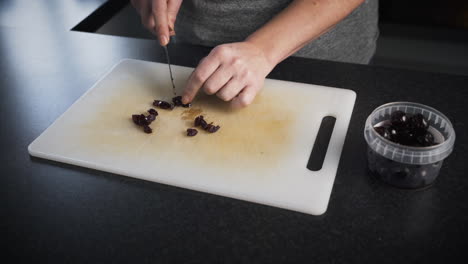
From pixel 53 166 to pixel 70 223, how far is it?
201 mm

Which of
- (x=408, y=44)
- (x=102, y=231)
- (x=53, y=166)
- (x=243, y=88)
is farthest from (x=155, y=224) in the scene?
(x=408, y=44)

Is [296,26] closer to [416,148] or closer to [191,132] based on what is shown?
[191,132]

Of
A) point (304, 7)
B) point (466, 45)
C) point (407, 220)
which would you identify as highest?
point (304, 7)

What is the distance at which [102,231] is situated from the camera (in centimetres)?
91

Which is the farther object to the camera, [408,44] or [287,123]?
[408,44]

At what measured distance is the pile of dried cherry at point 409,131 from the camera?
0.92 metres

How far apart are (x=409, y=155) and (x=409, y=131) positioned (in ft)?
0.24

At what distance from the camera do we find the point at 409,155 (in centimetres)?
88

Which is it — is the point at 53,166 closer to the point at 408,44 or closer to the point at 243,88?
the point at 243,88

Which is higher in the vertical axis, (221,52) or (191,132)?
(221,52)

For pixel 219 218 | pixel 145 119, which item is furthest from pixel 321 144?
pixel 145 119

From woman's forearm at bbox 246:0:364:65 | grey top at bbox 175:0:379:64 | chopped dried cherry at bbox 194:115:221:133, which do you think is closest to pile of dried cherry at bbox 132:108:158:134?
chopped dried cherry at bbox 194:115:221:133

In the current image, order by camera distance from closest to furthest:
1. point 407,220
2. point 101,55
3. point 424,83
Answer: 1. point 407,220
2. point 424,83
3. point 101,55

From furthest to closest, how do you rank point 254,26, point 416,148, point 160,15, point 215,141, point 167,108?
point 254,26 → point 160,15 → point 167,108 → point 215,141 → point 416,148
